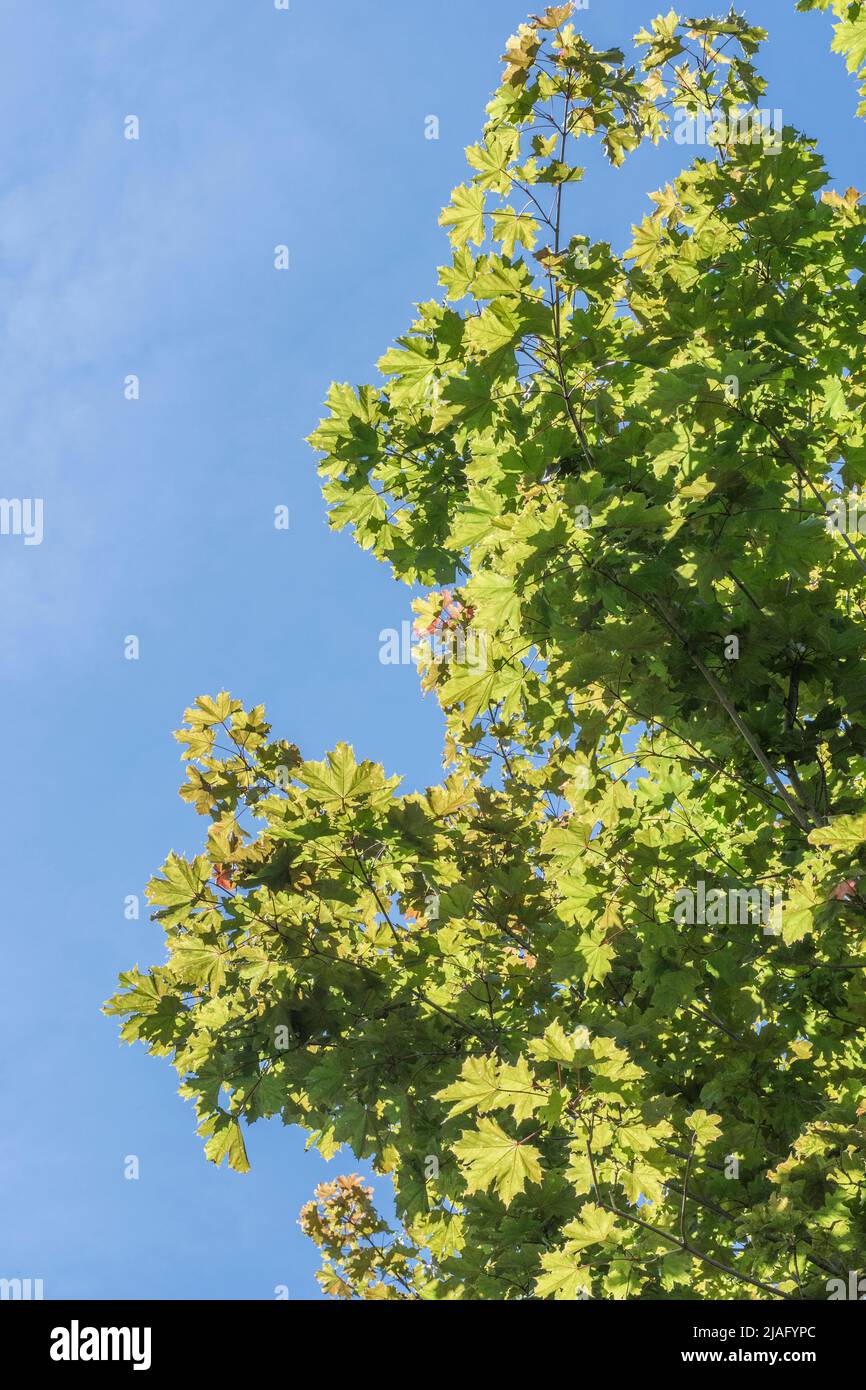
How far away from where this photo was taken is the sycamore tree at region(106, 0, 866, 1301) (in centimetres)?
447

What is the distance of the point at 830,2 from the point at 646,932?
5684 millimetres

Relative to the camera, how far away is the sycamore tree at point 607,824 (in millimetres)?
4473

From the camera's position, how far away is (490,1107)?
4062mm

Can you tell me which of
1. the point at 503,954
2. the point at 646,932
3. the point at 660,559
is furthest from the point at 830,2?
the point at 503,954

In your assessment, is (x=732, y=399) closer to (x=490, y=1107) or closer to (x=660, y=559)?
(x=660, y=559)

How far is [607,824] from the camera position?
5.08 m

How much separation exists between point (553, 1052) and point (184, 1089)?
2.36 m

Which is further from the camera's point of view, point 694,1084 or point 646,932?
point 694,1084
